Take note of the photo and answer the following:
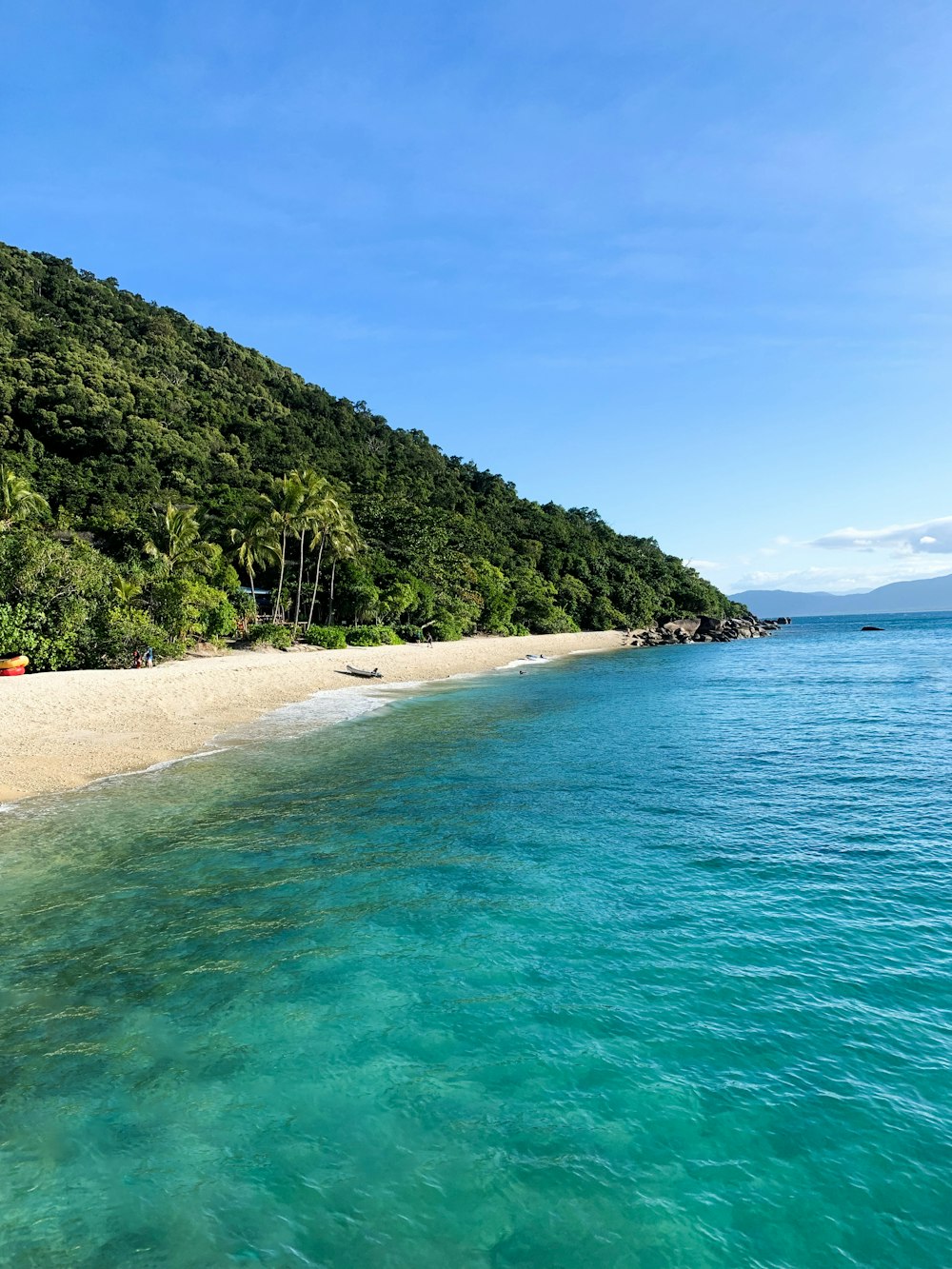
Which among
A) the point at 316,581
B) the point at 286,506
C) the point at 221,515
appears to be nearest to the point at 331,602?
the point at 316,581

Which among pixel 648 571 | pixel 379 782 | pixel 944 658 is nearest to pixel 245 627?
pixel 379 782

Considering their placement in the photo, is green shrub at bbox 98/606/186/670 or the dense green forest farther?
the dense green forest

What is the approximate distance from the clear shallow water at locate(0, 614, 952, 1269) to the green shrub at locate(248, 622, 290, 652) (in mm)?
35130

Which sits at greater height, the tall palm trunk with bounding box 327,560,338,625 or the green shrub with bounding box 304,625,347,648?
the tall palm trunk with bounding box 327,560,338,625

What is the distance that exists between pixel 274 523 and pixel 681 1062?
56.9 m

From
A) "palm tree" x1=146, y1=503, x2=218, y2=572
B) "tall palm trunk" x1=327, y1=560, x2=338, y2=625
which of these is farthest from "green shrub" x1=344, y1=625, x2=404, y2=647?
"palm tree" x1=146, y1=503, x2=218, y2=572

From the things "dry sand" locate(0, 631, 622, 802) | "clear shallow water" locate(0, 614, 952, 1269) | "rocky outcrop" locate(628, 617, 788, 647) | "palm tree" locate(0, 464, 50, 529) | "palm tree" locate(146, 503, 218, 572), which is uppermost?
"palm tree" locate(0, 464, 50, 529)

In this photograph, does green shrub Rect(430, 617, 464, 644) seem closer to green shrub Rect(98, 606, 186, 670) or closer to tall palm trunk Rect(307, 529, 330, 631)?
tall palm trunk Rect(307, 529, 330, 631)

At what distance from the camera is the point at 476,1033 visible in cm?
664

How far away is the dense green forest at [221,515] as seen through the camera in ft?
127

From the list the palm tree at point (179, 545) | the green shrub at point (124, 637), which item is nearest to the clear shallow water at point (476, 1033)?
the green shrub at point (124, 637)

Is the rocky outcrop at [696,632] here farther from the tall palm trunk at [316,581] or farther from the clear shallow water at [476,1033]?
the clear shallow water at [476,1033]

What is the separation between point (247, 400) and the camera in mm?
112500

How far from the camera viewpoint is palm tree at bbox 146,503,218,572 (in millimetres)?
50000
